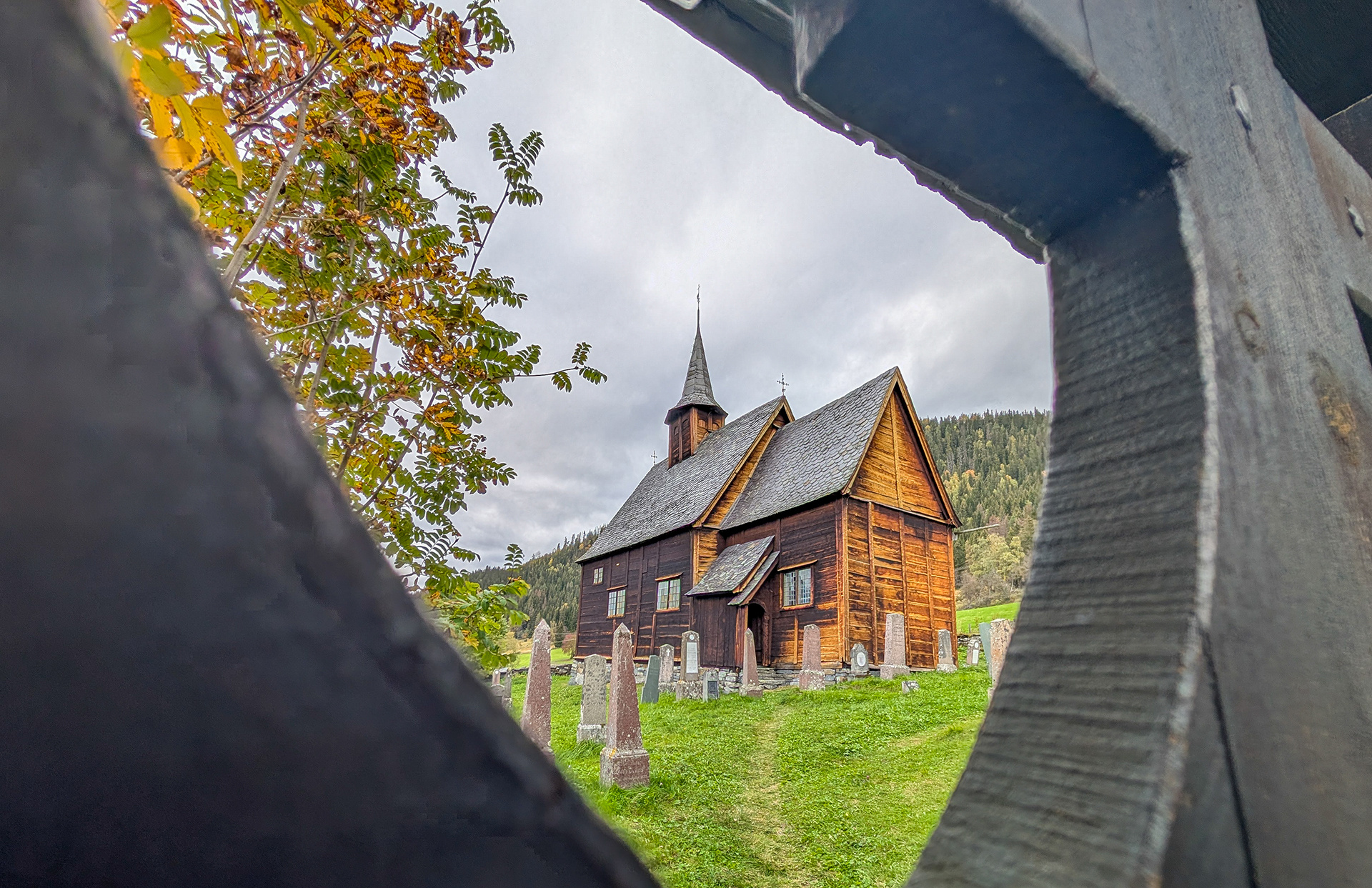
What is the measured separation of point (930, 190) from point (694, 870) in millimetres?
5363

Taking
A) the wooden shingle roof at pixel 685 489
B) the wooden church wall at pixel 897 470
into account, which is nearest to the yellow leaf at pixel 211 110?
the wooden church wall at pixel 897 470

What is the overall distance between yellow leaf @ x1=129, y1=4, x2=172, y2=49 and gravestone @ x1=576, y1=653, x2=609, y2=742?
970 cm

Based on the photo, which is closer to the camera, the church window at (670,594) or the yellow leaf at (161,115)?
the yellow leaf at (161,115)

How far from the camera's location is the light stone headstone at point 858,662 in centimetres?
1530

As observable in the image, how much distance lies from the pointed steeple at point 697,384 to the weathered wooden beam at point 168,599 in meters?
28.5

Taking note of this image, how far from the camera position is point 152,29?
2.31ft

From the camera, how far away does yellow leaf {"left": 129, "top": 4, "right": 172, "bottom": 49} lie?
0.68m

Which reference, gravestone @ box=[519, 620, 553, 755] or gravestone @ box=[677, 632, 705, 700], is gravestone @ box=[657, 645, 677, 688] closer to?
gravestone @ box=[677, 632, 705, 700]

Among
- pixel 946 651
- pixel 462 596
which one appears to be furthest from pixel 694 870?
pixel 946 651

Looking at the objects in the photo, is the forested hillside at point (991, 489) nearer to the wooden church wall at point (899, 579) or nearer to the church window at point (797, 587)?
the wooden church wall at point (899, 579)

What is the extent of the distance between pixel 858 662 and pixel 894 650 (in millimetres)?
908

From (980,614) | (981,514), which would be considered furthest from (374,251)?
(981,514)

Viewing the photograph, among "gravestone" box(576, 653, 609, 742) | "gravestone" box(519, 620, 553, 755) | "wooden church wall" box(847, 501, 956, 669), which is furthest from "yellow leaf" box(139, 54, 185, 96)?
"wooden church wall" box(847, 501, 956, 669)

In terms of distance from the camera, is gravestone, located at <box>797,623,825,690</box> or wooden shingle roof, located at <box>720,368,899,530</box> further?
wooden shingle roof, located at <box>720,368,899,530</box>
